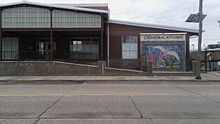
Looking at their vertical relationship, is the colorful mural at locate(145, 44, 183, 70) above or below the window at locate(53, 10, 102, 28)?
below

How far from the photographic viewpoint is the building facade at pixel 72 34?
112 ft

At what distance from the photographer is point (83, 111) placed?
10.8m

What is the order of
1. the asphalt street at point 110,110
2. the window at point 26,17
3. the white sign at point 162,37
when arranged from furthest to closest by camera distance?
the white sign at point 162,37 → the window at point 26,17 → the asphalt street at point 110,110

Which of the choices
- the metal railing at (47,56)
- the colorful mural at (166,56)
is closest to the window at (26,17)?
the metal railing at (47,56)

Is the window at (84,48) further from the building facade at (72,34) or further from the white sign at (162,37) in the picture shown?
the white sign at (162,37)

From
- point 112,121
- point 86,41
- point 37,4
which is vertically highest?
point 37,4

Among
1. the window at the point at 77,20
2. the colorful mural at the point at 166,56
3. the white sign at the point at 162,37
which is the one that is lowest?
the colorful mural at the point at 166,56

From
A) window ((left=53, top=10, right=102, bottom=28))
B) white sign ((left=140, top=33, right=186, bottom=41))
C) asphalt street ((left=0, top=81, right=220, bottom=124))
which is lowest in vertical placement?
asphalt street ((left=0, top=81, right=220, bottom=124))

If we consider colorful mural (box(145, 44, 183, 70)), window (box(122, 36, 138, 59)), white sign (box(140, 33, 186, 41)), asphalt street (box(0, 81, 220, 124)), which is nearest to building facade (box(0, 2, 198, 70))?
window (box(122, 36, 138, 59))

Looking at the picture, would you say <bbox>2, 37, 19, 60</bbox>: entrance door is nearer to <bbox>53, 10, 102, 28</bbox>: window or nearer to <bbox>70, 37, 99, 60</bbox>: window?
<bbox>70, 37, 99, 60</bbox>: window

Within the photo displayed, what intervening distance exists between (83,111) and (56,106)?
1.43m

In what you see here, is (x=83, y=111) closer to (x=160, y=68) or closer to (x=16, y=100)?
(x=16, y=100)

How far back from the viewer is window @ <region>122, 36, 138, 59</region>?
38.1 meters

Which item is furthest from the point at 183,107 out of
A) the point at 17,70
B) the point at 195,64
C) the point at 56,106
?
the point at 17,70
